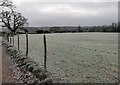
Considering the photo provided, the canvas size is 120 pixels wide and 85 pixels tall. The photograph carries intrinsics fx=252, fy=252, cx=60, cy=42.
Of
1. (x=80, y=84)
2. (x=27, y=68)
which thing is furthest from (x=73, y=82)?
→ (x=27, y=68)

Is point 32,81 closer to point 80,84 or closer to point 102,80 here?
point 80,84

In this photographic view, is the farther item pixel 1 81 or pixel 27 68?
pixel 27 68

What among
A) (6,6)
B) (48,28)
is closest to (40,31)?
(48,28)

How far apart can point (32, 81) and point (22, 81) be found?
27.8 inches

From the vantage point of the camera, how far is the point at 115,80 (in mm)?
8164

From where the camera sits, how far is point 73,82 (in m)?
7.77

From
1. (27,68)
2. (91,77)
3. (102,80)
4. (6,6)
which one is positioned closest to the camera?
(102,80)

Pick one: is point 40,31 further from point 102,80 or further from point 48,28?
point 102,80

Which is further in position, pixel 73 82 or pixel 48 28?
pixel 48 28

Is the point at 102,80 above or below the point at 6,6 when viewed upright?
below

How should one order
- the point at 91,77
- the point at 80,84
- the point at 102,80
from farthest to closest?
the point at 91,77 < the point at 102,80 < the point at 80,84

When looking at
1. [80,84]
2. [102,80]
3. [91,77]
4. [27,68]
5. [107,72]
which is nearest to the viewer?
[80,84]

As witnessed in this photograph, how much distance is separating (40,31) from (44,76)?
85.0 meters

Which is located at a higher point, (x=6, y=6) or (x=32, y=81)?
(x=6, y=6)
